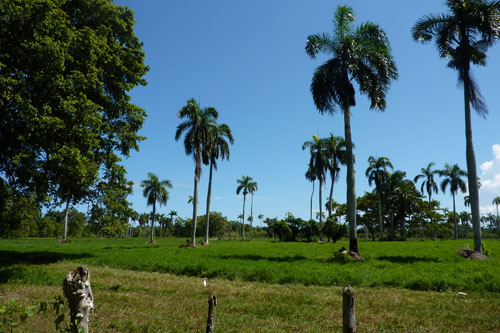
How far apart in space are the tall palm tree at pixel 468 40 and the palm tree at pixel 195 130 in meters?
21.3

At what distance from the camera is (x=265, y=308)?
8133 millimetres

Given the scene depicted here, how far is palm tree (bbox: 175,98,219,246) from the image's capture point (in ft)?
112

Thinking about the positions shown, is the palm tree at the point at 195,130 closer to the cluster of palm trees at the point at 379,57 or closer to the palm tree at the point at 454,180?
the cluster of palm trees at the point at 379,57

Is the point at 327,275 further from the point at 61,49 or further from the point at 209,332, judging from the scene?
the point at 61,49

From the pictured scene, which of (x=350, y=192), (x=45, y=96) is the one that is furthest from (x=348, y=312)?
(x=350, y=192)

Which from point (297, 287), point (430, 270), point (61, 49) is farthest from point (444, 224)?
point (61, 49)

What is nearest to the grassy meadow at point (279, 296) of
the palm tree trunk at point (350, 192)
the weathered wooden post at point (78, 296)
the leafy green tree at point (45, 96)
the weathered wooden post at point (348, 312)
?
the weathered wooden post at point (348, 312)

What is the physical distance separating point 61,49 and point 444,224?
74578mm

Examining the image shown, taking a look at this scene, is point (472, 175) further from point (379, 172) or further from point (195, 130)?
point (379, 172)

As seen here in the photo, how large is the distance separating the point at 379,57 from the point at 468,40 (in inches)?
235

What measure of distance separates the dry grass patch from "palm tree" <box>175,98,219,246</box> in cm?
2308

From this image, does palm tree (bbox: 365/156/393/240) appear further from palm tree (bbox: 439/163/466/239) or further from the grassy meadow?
the grassy meadow

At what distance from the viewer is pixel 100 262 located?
18406 millimetres

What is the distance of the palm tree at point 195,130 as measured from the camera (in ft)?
112
